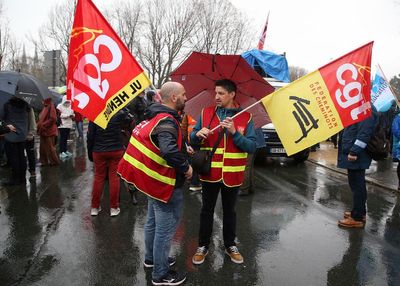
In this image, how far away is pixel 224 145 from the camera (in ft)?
11.8

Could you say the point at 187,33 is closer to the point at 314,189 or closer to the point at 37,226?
the point at 314,189

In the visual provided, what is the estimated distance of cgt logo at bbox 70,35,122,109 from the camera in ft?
11.2

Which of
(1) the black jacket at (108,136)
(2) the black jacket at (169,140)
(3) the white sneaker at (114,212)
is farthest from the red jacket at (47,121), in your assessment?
(2) the black jacket at (169,140)

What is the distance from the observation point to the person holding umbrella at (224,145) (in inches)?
140

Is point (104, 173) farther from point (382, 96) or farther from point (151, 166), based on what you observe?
point (382, 96)

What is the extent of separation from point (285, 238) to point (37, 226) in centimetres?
336

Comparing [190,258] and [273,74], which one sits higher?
[273,74]

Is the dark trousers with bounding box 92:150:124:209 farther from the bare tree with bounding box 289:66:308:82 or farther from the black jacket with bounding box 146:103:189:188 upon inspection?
the bare tree with bounding box 289:66:308:82

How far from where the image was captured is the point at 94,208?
5.32 meters

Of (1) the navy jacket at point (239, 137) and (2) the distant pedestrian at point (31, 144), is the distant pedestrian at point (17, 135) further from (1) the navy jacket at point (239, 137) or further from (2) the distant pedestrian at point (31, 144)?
(1) the navy jacket at point (239, 137)

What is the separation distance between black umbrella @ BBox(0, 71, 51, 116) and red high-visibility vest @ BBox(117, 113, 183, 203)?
428cm

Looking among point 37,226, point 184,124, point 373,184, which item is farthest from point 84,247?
point 373,184

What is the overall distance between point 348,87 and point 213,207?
6.09 ft

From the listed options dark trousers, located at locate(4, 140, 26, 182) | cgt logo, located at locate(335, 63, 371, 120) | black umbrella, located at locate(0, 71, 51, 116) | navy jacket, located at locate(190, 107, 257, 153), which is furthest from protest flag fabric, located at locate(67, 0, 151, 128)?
dark trousers, located at locate(4, 140, 26, 182)
